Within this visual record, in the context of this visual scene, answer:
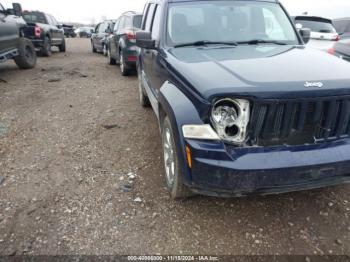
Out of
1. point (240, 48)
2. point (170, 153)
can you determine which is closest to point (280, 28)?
point (240, 48)

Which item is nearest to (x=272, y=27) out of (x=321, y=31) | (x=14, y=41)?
(x=321, y=31)

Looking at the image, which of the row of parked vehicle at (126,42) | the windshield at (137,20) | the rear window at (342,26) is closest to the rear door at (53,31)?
the row of parked vehicle at (126,42)

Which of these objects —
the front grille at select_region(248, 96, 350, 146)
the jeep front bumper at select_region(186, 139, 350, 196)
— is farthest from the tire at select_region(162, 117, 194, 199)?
the front grille at select_region(248, 96, 350, 146)

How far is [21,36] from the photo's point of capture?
9414 millimetres

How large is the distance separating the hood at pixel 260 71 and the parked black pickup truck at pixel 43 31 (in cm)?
1095

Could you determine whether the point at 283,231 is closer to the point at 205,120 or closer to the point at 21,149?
the point at 205,120

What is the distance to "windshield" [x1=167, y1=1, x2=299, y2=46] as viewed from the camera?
3650 millimetres

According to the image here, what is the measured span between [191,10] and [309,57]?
152 cm

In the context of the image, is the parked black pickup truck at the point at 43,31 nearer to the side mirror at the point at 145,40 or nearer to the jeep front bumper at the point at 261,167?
the side mirror at the point at 145,40

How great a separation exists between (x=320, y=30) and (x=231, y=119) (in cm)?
875

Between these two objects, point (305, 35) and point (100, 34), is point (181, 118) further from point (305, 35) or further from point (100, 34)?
point (100, 34)

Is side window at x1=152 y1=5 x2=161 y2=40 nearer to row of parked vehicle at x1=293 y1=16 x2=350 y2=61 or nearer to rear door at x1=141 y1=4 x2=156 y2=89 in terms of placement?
rear door at x1=141 y1=4 x2=156 y2=89

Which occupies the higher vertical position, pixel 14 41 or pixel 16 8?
pixel 16 8

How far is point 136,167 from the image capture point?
148 inches
